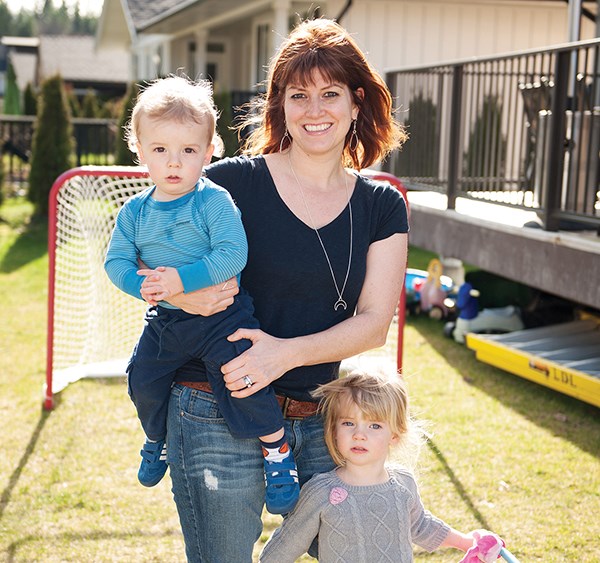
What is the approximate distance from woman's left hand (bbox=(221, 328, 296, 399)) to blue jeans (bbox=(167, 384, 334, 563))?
0.15 meters

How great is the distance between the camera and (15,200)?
18.6 meters

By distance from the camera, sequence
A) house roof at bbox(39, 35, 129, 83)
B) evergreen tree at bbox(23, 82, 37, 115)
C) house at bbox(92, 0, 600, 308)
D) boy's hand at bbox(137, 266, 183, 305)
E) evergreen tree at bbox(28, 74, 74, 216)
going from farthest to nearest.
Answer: house roof at bbox(39, 35, 129, 83) < evergreen tree at bbox(23, 82, 37, 115) < evergreen tree at bbox(28, 74, 74, 216) < house at bbox(92, 0, 600, 308) < boy's hand at bbox(137, 266, 183, 305)

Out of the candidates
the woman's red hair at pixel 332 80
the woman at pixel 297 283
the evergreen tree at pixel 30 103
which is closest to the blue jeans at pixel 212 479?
the woman at pixel 297 283

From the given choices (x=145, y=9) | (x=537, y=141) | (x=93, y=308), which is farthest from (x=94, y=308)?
(x=145, y=9)

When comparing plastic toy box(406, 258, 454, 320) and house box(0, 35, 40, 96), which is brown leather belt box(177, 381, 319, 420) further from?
house box(0, 35, 40, 96)

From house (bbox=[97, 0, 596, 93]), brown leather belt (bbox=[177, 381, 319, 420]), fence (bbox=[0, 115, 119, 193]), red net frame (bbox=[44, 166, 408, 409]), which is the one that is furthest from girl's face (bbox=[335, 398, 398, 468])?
fence (bbox=[0, 115, 119, 193])

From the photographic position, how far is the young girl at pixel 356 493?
2.72 m

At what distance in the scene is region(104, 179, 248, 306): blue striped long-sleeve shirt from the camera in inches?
98.5

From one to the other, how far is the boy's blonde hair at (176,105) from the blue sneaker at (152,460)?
0.96 m

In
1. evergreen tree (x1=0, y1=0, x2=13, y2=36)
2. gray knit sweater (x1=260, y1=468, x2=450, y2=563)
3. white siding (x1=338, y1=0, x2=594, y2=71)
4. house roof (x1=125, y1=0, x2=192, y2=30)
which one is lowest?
gray knit sweater (x1=260, y1=468, x2=450, y2=563)

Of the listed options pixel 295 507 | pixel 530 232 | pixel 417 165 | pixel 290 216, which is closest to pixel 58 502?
pixel 295 507

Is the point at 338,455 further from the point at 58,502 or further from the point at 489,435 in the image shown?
the point at 489,435

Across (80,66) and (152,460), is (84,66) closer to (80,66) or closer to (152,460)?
(80,66)

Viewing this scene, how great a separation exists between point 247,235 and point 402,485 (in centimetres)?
94
